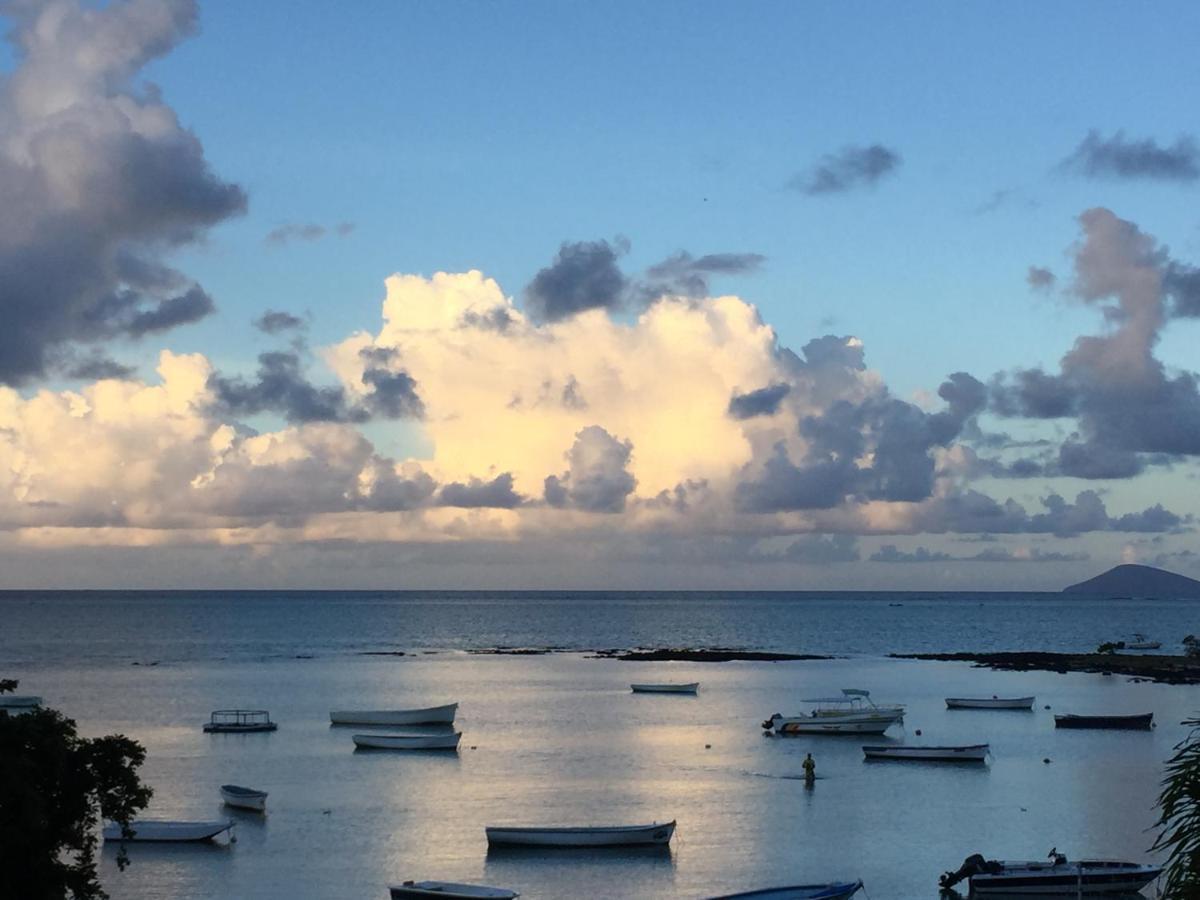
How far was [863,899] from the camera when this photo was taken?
41.8 m

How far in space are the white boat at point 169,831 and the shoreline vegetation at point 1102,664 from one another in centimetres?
9204

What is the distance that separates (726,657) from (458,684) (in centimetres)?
4334

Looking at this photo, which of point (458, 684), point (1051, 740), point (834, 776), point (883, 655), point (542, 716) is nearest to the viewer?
point (834, 776)

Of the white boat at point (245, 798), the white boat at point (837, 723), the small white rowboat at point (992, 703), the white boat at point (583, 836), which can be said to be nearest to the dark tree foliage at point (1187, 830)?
the white boat at point (583, 836)

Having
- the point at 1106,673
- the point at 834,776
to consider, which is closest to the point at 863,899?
the point at 834,776

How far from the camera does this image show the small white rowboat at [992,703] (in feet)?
316

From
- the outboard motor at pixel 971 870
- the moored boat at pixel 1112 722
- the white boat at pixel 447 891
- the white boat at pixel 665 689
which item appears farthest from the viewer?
the white boat at pixel 665 689

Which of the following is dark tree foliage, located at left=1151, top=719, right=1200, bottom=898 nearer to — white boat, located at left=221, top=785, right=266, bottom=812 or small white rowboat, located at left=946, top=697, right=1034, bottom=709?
white boat, located at left=221, top=785, right=266, bottom=812

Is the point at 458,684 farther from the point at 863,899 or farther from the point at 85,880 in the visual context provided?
the point at 85,880

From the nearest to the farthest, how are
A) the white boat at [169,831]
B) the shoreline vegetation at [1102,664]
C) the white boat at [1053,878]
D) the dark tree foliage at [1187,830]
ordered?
1. the dark tree foliage at [1187,830]
2. the white boat at [1053,878]
3. the white boat at [169,831]
4. the shoreline vegetation at [1102,664]

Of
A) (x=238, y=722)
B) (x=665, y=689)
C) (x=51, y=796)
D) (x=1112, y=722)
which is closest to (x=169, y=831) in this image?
(x=51, y=796)

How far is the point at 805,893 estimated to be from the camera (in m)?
38.8

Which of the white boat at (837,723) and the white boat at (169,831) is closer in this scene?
the white boat at (169,831)

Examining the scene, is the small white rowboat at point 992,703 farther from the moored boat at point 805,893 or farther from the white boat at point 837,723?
the moored boat at point 805,893
